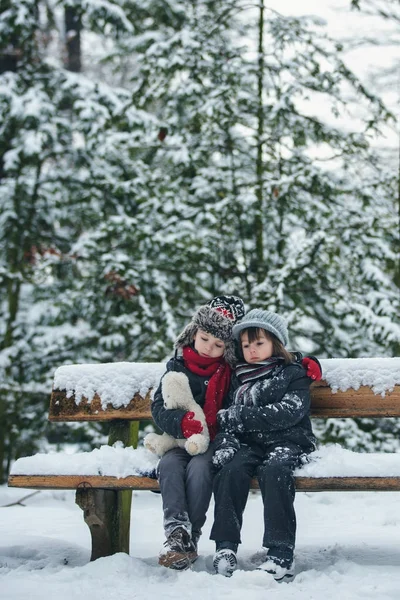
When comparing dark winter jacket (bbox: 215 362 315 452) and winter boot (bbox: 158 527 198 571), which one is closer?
winter boot (bbox: 158 527 198 571)

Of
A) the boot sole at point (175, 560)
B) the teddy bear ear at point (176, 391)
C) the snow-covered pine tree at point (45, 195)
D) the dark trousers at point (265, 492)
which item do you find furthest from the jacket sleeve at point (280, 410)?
the snow-covered pine tree at point (45, 195)

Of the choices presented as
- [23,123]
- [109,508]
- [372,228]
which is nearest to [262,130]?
[372,228]

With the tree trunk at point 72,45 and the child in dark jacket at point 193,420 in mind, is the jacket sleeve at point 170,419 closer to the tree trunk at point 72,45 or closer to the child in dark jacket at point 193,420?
the child in dark jacket at point 193,420

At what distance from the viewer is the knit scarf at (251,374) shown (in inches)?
132

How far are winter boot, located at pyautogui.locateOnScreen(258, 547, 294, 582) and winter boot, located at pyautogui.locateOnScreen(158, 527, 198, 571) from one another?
12.4 inches

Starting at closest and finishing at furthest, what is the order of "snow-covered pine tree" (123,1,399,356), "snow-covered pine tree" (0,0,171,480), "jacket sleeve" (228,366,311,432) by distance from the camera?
"jacket sleeve" (228,366,311,432) < "snow-covered pine tree" (123,1,399,356) < "snow-covered pine tree" (0,0,171,480)

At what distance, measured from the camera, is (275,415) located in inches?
124

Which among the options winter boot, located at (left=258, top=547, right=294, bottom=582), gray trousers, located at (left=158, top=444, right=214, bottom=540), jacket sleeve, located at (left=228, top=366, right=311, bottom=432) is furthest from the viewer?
jacket sleeve, located at (left=228, top=366, right=311, bottom=432)

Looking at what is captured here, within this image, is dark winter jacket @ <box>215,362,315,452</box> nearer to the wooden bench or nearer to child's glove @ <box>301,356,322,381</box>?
child's glove @ <box>301,356,322,381</box>

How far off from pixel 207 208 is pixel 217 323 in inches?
98.4

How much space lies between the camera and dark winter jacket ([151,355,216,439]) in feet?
10.6

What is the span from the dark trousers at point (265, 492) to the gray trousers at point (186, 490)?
7 centimetres

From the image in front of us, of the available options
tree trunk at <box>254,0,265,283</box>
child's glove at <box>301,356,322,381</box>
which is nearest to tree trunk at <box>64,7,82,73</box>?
tree trunk at <box>254,0,265,283</box>

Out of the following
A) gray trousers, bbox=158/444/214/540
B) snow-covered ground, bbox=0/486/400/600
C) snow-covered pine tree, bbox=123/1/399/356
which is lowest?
snow-covered ground, bbox=0/486/400/600
